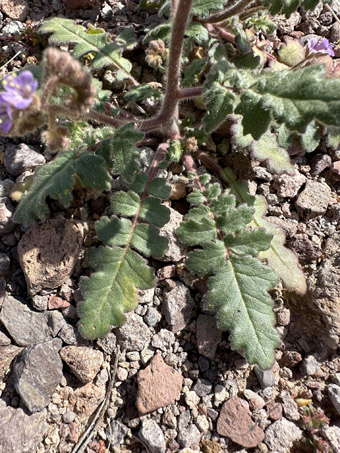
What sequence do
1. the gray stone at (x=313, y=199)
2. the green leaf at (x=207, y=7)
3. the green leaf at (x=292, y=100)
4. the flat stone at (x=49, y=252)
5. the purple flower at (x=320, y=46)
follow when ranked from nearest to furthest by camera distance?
1. the green leaf at (x=292, y=100)
2. the flat stone at (x=49, y=252)
3. the green leaf at (x=207, y=7)
4. the purple flower at (x=320, y=46)
5. the gray stone at (x=313, y=199)

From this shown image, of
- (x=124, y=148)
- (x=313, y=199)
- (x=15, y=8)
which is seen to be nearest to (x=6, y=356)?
(x=124, y=148)

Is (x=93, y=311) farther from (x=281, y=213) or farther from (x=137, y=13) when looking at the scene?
(x=137, y=13)

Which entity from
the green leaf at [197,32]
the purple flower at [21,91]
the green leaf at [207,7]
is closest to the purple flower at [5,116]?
the purple flower at [21,91]

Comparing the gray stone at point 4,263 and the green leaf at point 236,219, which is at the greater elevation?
the green leaf at point 236,219

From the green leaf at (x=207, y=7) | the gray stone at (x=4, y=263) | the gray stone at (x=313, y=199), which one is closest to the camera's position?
the gray stone at (x=4, y=263)

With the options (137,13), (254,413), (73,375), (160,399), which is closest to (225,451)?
(254,413)

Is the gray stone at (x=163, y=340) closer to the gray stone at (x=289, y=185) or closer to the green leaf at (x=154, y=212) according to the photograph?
the green leaf at (x=154, y=212)
